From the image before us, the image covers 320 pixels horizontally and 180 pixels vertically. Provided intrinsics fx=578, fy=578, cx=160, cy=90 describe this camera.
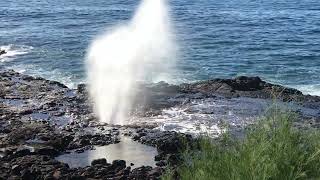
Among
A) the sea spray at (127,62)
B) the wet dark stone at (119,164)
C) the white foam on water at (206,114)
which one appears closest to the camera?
the wet dark stone at (119,164)

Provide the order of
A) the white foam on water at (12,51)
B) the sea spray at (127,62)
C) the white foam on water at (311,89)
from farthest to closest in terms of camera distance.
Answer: the white foam on water at (12,51) < the white foam on water at (311,89) < the sea spray at (127,62)

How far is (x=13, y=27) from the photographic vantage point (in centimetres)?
7856

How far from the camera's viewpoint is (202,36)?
6862 centimetres

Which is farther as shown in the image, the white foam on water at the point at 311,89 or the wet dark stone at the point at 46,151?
the white foam on water at the point at 311,89

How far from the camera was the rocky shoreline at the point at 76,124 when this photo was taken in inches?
1027

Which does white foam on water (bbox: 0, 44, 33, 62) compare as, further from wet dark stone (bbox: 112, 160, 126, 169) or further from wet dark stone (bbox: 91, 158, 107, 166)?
wet dark stone (bbox: 112, 160, 126, 169)

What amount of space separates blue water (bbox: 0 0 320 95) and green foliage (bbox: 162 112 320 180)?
32.3 metres

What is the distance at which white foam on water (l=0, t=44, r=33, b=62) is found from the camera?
6034cm

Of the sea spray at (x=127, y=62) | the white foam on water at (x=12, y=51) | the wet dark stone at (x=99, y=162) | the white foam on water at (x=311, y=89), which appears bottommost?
the white foam on water at (x=12, y=51)

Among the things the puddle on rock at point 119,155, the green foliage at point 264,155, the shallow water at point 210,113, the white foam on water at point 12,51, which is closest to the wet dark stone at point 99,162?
the puddle on rock at point 119,155

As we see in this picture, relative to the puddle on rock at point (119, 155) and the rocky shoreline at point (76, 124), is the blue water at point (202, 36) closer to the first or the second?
the rocky shoreline at point (76, 124)

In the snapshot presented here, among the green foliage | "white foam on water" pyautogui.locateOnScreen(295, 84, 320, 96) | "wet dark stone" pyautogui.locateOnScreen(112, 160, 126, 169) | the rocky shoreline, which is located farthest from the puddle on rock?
"white foam on water" pyautogui.locateOnScreen(295, 84, 320, 96)

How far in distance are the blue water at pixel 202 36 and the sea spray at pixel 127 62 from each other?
199 cm

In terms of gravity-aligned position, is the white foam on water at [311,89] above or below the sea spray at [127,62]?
below
